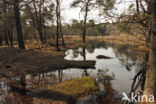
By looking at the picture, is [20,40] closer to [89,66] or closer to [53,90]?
[89,66]

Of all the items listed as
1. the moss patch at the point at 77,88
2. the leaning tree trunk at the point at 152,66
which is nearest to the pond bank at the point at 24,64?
the moss patch at the point at 77,88

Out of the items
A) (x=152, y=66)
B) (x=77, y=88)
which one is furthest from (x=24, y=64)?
(x=152, y=66)

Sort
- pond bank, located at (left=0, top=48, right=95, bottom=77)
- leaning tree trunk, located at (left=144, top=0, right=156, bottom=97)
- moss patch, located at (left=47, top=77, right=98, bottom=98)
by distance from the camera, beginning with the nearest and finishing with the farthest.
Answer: leaning tree trunk, located at (left=144, top=0, right=156, bottom=97)
moss patch, located at (left=47, top=77, right=98, bottom=98)
pond bank, located at (left=0, top=48, right=95, bottom=77)

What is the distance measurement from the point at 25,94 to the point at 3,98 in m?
1.00

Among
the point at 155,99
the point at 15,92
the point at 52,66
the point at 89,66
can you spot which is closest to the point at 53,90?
the point at 15,92

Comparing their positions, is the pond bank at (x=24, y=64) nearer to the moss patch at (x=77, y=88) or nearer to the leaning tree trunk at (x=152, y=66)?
the moss patch at (x=77, y=88)

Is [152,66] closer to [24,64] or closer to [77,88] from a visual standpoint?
[77,88]

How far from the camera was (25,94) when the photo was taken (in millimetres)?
6402

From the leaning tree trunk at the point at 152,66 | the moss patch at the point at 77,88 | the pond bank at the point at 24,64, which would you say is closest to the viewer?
the leaning tree trunk at the point at 152,66

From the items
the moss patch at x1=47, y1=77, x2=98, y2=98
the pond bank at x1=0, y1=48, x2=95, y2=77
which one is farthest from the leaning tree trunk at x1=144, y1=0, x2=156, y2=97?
the pond bank at x1=0, y1=48, x2=95, y2=77

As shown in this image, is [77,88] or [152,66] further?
[77,88]

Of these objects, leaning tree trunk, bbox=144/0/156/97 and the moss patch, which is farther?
the moss patch

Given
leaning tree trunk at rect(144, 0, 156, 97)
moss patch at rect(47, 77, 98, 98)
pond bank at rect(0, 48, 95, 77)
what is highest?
leaning tree trunk at rect(144, 0, 156, 97)

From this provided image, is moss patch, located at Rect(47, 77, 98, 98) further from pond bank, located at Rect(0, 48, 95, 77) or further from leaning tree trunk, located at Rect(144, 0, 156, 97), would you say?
pond bank, located at Rect(0, 48, 95, 77)
